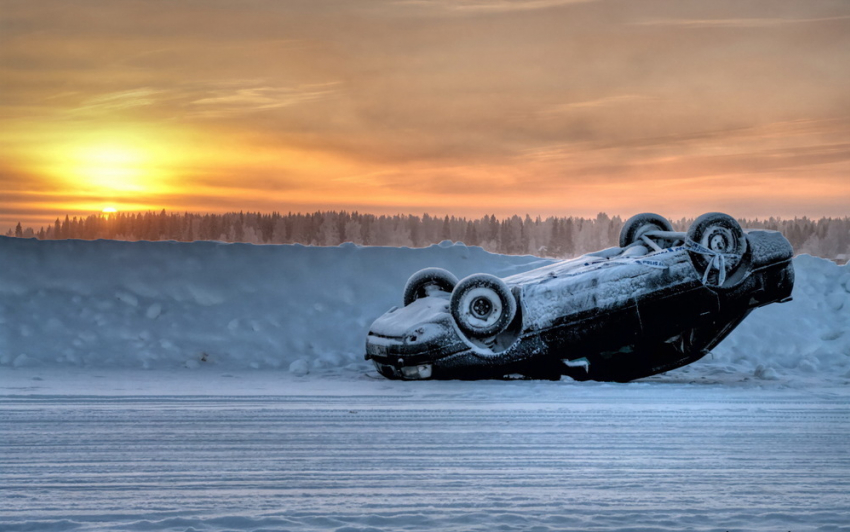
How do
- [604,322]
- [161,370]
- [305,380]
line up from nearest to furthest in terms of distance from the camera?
[604,322]
[305,380]
[161,370]

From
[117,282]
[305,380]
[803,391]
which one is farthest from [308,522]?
[117,282]

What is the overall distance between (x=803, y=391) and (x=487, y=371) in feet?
11.2

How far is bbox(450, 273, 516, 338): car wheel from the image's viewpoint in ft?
32.8

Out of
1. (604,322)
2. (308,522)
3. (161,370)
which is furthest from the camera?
(161,370)

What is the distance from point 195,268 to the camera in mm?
15305

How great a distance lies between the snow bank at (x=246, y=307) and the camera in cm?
1278

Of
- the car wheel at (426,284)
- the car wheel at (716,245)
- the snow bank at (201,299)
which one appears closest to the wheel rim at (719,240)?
the car wheel at (716,245)

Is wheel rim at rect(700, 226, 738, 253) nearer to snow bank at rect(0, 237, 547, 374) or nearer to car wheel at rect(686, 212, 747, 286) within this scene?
car wheel at rect(686, 212, 747, 286)

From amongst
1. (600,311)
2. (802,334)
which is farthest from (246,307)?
(802,334)

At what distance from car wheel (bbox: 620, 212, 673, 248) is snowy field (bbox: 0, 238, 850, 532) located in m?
1.69

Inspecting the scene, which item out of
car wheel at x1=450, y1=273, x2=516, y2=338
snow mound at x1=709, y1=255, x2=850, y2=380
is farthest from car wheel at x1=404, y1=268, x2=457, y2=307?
snow mound at x1=709, y1=255, x2=850, y2=380

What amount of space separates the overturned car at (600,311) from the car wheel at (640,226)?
1.01 metres

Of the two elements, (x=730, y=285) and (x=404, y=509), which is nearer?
(x=404, y=509)

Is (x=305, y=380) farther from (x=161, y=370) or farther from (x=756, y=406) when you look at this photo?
(x=756, y=406)
